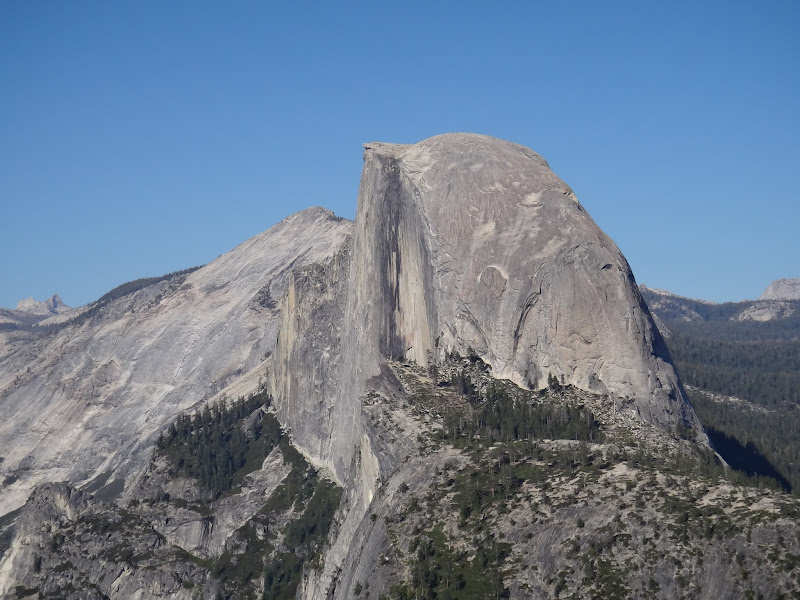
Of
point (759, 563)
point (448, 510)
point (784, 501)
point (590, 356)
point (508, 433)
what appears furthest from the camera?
point (590, 356)

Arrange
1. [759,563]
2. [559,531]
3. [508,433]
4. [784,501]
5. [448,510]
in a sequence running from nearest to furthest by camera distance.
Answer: [759,563] < [784,501] < [559,531] < [448,510] < [508,433]

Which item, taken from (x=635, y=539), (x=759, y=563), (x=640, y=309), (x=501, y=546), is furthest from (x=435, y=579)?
(x=640, y=309)

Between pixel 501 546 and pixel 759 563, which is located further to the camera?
pixel 501 546

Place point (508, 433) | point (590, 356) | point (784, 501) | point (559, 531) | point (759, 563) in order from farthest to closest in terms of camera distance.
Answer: point (590, 356)
point (508, 433)
point (559, 531)
point (784, 501)
point (759, 563)

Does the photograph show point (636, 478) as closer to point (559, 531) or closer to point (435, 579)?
point (559, 531)

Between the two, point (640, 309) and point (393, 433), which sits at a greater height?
point (640, 309)

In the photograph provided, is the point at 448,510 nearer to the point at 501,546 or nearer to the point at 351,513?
the point at 501,546

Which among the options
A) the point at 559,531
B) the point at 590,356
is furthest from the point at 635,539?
the point at 590,356

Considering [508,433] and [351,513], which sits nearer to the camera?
[508,433]

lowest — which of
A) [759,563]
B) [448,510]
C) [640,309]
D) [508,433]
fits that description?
[759,563]
